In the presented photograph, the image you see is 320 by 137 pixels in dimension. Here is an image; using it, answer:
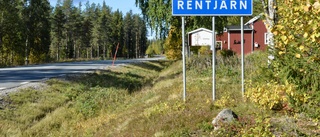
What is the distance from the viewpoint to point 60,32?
74.1 meters

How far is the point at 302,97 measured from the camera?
5.45 m

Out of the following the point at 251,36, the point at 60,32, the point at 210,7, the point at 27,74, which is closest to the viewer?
the point at 210,7

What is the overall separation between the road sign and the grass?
1.97 m

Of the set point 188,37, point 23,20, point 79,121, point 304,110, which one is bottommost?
point 79,121

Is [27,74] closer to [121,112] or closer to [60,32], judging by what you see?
[121,112]

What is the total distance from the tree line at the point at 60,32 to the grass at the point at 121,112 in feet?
41.4

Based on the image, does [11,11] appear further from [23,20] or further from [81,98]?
[81,98]

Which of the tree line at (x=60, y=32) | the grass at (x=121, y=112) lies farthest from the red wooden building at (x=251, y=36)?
the grass at (x=121, y=112)

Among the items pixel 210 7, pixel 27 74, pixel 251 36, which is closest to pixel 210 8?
pixel 210 7

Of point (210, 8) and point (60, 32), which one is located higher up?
point (60, 32)

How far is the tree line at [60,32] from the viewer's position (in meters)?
46.9

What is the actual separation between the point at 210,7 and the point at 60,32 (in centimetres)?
6776

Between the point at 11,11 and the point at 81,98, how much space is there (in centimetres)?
3130

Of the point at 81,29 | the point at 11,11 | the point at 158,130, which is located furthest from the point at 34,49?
the point at 158,130
